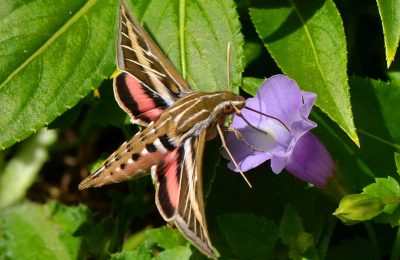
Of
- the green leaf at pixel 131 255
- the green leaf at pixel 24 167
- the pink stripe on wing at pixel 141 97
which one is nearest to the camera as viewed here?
the pink stripe on wing at pixel 141 97

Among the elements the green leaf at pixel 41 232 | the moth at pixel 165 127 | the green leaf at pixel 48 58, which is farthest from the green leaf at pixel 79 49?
the green leaf at pixel 41 232

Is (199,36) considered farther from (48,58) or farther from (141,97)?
(48,58)

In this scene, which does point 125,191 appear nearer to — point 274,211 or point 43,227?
point 43,227

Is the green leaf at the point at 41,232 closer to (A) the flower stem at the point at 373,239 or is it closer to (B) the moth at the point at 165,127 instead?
(B) the moth at the point at 165,127

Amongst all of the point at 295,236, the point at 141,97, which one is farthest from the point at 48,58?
the point at 295,236

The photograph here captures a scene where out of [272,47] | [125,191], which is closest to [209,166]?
[272,47]

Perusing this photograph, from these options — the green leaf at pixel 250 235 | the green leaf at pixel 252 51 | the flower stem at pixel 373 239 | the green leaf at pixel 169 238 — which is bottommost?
the flower stem at pixel 373 239
